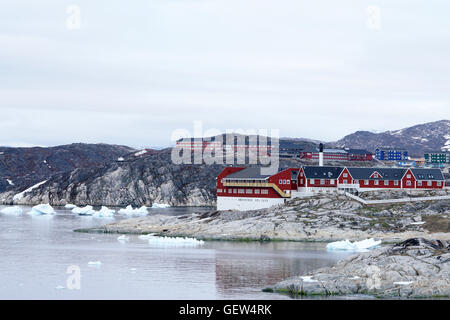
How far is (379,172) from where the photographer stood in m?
119

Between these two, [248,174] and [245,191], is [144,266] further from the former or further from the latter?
[248,174]

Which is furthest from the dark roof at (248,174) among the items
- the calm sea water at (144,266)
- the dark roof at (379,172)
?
the calm sea water at (144,266)

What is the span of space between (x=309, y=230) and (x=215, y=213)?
19.3 metres

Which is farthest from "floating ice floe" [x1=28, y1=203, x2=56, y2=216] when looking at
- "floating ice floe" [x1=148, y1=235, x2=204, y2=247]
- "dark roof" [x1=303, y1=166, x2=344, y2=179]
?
"floating ice floe" [x1=148, y1=235, x2=204, y2=247]

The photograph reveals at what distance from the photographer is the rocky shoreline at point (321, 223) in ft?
319

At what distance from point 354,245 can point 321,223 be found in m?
12.8

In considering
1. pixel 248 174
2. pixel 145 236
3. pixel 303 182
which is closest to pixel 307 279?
pixel 145 236

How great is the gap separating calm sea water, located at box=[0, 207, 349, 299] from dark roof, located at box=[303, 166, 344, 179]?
22493 millimetres

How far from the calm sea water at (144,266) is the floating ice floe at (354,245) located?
1284mm

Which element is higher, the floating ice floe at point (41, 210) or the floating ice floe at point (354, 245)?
the floating ice floe at point (41, 210)

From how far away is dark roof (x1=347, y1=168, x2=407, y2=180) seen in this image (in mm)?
117894

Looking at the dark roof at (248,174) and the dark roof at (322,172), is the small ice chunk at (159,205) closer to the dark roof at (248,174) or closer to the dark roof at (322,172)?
the dark roof at (248,174)
